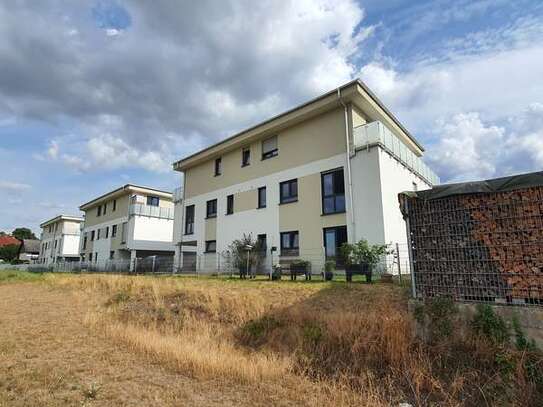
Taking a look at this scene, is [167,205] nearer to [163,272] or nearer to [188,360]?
[163,272]

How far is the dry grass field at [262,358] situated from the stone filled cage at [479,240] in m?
0.88

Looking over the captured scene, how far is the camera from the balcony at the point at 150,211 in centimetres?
3259

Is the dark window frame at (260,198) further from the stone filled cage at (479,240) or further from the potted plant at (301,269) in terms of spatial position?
the stone filled cage at (479,240)

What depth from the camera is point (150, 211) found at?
3375cm

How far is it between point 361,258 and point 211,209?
545 inches

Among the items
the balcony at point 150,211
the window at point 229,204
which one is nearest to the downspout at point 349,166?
the window at point 229,204

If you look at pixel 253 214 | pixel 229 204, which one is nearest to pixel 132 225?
pixel 229 204

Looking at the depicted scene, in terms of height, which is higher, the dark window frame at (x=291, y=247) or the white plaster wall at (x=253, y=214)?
the white plaster wall at (x=253, y=214)

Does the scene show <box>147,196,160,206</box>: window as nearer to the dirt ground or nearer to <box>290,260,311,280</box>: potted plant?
<box>290,260,311,280</box>: potted plant

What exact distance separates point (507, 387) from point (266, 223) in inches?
583

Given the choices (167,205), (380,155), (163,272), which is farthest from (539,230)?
(167,205)

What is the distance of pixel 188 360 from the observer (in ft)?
18.0

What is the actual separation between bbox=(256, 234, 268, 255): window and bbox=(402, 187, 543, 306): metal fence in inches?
466

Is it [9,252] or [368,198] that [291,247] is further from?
[9,252]
